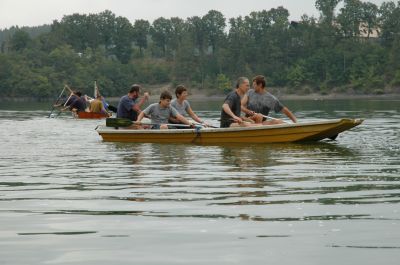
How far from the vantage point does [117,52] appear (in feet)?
560

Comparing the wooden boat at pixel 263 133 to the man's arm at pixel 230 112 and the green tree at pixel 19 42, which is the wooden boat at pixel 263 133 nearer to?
the man's arm at pixel 230 112

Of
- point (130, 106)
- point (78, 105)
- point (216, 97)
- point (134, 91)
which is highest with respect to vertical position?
point (134, 91)

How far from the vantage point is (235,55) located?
486 feet

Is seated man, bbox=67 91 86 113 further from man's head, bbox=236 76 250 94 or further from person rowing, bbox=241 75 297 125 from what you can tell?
man's head, bbox=236 76 250 94

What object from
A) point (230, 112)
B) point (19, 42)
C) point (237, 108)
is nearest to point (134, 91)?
point (237, 108)

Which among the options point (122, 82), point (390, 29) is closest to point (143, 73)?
point (122, 82)

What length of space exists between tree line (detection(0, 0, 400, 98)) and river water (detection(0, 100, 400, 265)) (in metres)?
113

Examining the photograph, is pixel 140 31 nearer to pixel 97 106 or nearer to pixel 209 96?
pixel 209 96

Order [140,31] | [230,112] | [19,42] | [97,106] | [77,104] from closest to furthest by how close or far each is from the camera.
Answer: [230,112], [97,106], [77,104], [19,42], [140,31]

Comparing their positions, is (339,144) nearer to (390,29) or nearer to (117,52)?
(390,29)

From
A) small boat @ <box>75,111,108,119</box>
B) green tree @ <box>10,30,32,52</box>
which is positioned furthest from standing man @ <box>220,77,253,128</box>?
green tree @ <box>10,30,32,52</box>

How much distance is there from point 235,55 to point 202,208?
459 feet

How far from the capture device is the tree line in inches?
5251

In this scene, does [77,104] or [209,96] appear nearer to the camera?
[77,104]
